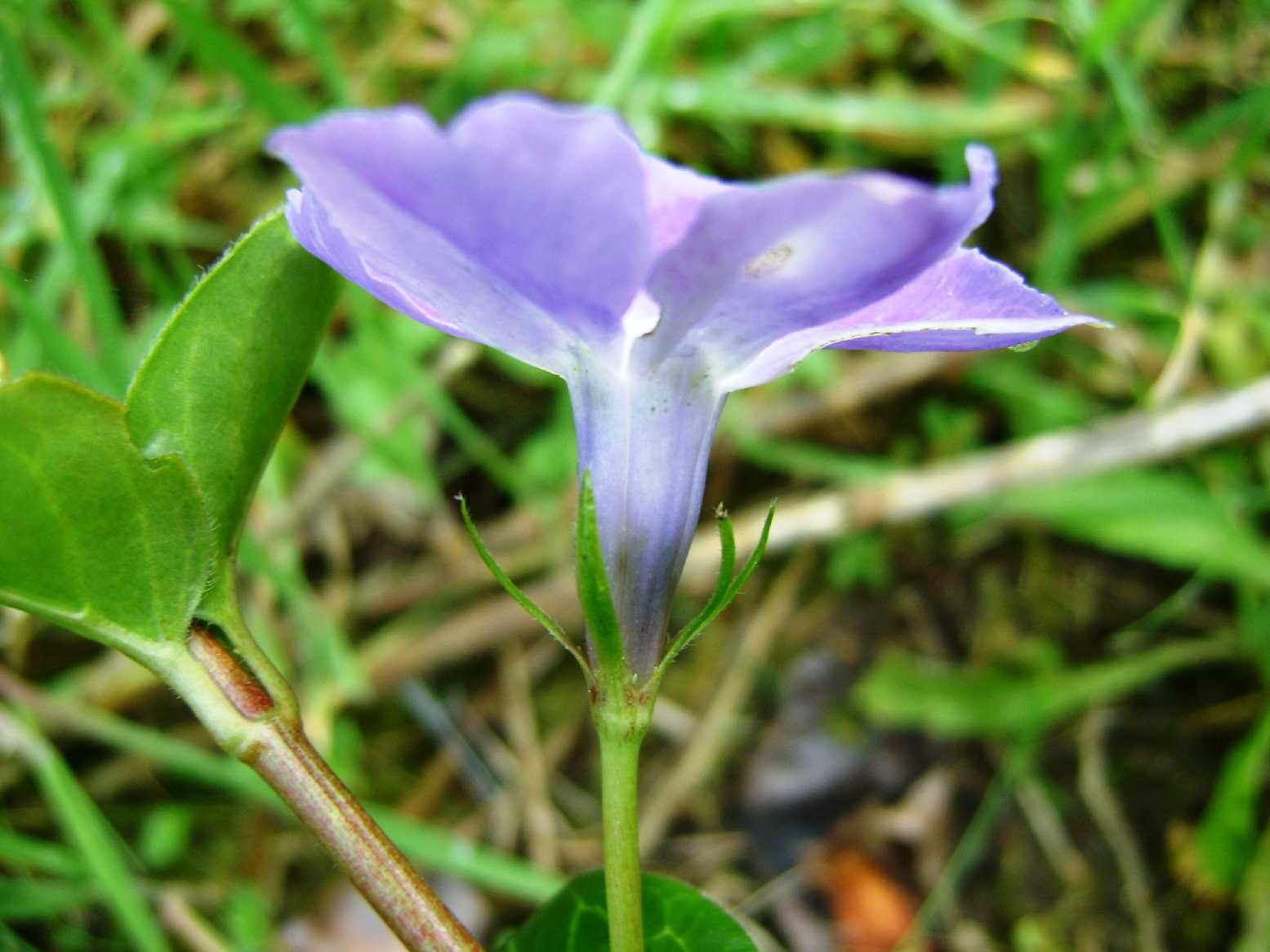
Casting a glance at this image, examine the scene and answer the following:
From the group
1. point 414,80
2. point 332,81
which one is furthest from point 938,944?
point 414,80

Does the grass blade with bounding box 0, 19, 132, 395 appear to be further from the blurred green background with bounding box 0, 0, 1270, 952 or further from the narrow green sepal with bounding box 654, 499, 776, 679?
the narrow green sepal with bounding box 654, 499, 776, 679

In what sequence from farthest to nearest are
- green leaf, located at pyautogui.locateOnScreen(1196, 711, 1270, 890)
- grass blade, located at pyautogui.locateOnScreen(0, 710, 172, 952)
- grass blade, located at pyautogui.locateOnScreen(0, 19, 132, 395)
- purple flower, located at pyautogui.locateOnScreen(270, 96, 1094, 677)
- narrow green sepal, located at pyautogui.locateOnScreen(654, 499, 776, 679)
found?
green leaf, located at pyautogui.locateOnScreen(1196, 711, 1270, 890), grass blade, located at pyautogui.locateOnScreen(0, 710, 172, 952), grass blade, located at pyautogui.locateOnScreen(0, 19, 132, 395), narrow green sepal, located at pyautogui.locateOnScreen(654, 499, 776, 679), purple flower, located at pyautogui.locateOnScreen(270, 96, 1094, 677)

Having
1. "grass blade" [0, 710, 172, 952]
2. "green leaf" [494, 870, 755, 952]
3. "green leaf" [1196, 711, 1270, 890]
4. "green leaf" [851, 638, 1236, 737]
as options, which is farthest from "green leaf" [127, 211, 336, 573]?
"green leaf" [1196, 711, 1270, 890]

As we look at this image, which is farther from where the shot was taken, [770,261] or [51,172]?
[51,172]

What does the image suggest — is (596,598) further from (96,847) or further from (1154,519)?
(1154,519)

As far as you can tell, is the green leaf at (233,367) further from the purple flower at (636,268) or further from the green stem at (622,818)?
the green stem at (622,818)

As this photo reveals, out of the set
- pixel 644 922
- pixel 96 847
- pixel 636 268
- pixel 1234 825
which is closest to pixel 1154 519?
pixel 1234 825
